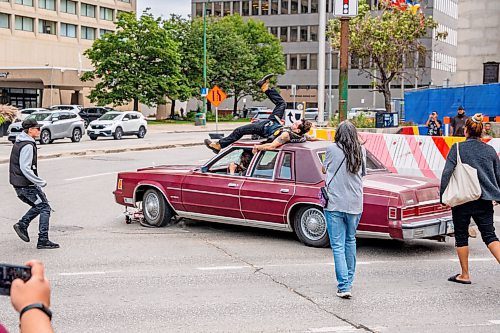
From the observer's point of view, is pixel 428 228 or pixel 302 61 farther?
pixel 302 61

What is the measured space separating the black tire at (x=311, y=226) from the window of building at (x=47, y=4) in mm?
73245

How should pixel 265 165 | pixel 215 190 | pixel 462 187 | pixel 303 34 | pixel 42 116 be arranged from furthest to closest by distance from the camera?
1. pixel 303 34
2. pixel 42 116
3. pixel 215 190
4. pixel 265 165
5. pixel 462 187

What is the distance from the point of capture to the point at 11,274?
2.04 m

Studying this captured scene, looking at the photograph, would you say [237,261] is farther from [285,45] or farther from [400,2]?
[285,45]

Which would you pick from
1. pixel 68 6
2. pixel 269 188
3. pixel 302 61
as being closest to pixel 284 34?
pixel 302 61

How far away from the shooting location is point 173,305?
7.28 meters

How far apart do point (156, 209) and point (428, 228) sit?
A: 4287 mm

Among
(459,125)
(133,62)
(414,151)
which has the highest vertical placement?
(133,62)

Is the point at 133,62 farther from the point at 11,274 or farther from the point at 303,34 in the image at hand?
the point at 11,274

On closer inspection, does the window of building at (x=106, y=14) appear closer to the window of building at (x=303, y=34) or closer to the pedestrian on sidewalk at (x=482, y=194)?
the window of building at (x=303, y=34)

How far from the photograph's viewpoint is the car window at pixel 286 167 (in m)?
10.6

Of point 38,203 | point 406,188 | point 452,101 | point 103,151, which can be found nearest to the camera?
point 406,188

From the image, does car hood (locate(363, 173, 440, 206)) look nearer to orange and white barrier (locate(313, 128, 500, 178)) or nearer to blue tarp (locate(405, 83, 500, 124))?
orange and white barrier (locate(313, 128, 500, 178))

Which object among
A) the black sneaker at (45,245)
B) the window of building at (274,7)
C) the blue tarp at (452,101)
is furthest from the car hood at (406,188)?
the window of building at (274,7)
